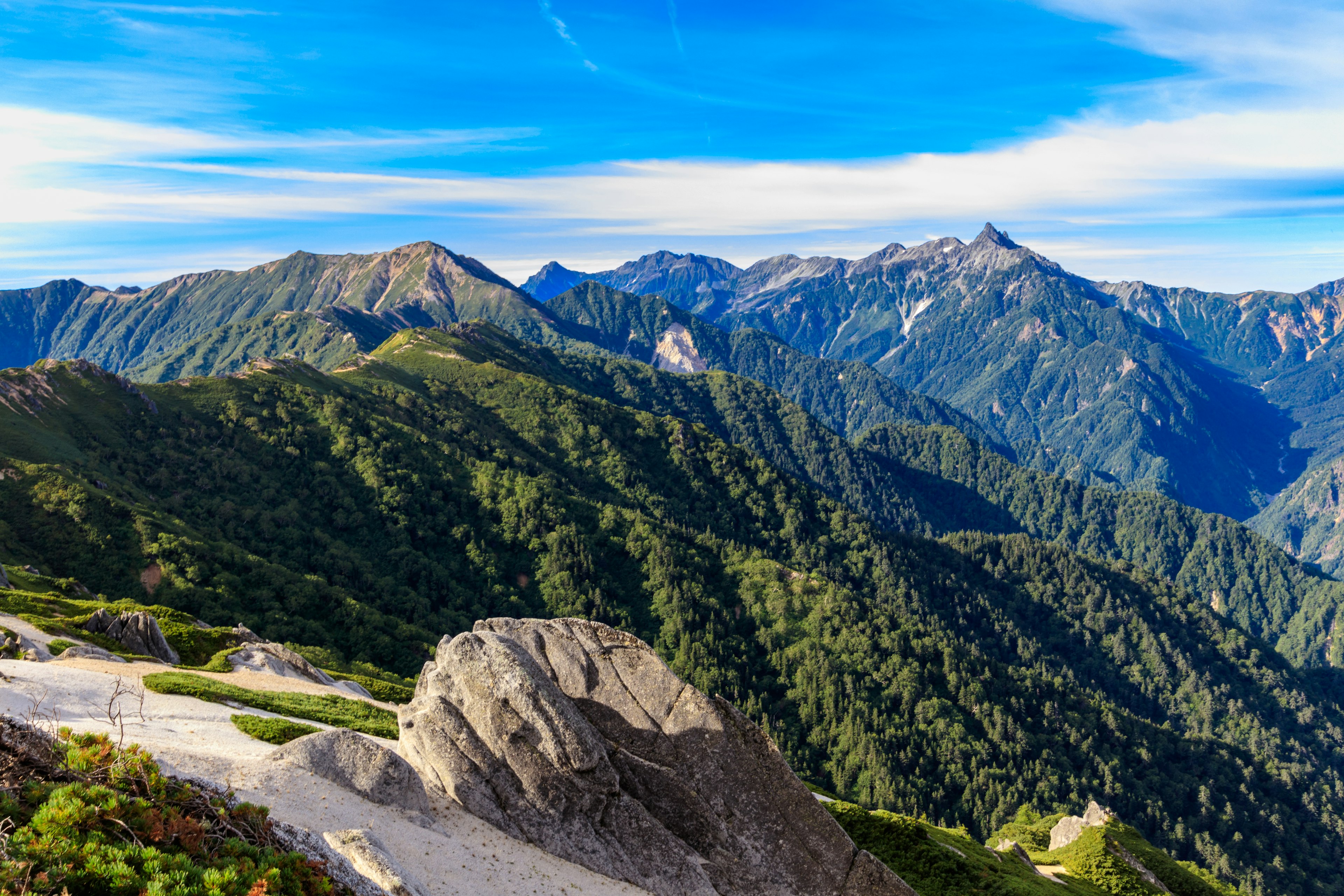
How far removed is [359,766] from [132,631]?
4426 centimetres

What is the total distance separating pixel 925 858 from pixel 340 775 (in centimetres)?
3612

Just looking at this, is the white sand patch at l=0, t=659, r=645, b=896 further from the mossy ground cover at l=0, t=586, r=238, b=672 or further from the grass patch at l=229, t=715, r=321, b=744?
the mossy ground cover at l=0, t=586, r=238, b=672

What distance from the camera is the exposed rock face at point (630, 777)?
110 ft

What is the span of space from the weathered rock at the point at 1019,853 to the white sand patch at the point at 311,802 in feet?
142

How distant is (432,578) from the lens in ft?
570

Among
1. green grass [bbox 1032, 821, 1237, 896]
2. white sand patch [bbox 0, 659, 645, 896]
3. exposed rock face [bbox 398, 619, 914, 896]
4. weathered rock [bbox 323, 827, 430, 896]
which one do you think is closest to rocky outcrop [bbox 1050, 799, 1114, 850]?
green grass [bbox 1032, 821, 1237, 896]

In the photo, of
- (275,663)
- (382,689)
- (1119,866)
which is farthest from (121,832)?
(1119,866)

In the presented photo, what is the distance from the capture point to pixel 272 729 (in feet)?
121

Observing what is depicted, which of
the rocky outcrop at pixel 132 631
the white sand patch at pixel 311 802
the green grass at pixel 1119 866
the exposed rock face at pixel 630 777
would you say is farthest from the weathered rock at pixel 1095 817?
the rocky outcrop at pixel 132 631

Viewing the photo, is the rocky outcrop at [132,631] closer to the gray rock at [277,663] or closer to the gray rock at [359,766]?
the gray rock at [277,663]

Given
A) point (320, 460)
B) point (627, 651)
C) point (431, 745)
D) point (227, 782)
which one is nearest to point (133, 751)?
point (227, 782)

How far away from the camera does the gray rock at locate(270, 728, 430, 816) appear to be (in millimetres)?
30891

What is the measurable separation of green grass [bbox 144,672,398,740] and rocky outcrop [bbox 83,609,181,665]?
47.2 ft

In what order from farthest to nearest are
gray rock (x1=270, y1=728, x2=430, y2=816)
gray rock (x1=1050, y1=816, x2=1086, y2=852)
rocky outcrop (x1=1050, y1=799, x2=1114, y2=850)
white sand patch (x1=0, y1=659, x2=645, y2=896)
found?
rocky outcrop (x1=1050, y1=799, x2=1114, y2=850) → gray rock (x1=1050, y1=816, x2=1086, y2=852) → gray rock (x1=270, y1=728, x2=430, y2=816) → white sand patch (x1=0, y1=659, x2=645, y2=896)
